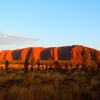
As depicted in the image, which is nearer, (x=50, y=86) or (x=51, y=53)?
(x=50, y=86)

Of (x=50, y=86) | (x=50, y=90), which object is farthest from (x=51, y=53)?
(x=50, y=90)

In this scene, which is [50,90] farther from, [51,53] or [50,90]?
[51,53]

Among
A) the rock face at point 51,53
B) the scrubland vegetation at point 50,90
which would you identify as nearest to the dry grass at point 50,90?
the scrubland vegetation at point 50,90

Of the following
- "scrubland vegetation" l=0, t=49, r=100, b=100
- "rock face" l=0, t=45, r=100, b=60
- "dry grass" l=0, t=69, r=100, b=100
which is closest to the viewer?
"dry grass" l=0, t=69, r=100, b=100

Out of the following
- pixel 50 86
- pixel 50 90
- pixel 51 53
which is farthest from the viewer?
pixel 51 53

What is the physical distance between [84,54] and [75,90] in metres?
27.6

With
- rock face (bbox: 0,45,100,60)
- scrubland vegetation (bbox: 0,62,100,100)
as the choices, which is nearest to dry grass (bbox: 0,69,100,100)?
scrubland vegetation (bbox: 0,62,100,100)

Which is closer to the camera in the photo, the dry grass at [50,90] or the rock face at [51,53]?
the dry grass at [50,90]

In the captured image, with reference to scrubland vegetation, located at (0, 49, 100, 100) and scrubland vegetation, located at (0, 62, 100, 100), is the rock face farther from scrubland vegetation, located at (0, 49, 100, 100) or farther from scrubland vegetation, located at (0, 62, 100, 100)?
scrubland vegetation, located at (0, 62, 100, 100)

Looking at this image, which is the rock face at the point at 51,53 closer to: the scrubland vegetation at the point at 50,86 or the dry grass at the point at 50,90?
the scrubland vegetation at the point at 50,86

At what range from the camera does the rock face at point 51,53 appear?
147 m

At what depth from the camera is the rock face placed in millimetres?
147000

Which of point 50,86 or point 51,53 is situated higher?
point 51,53

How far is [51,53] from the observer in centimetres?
15762
